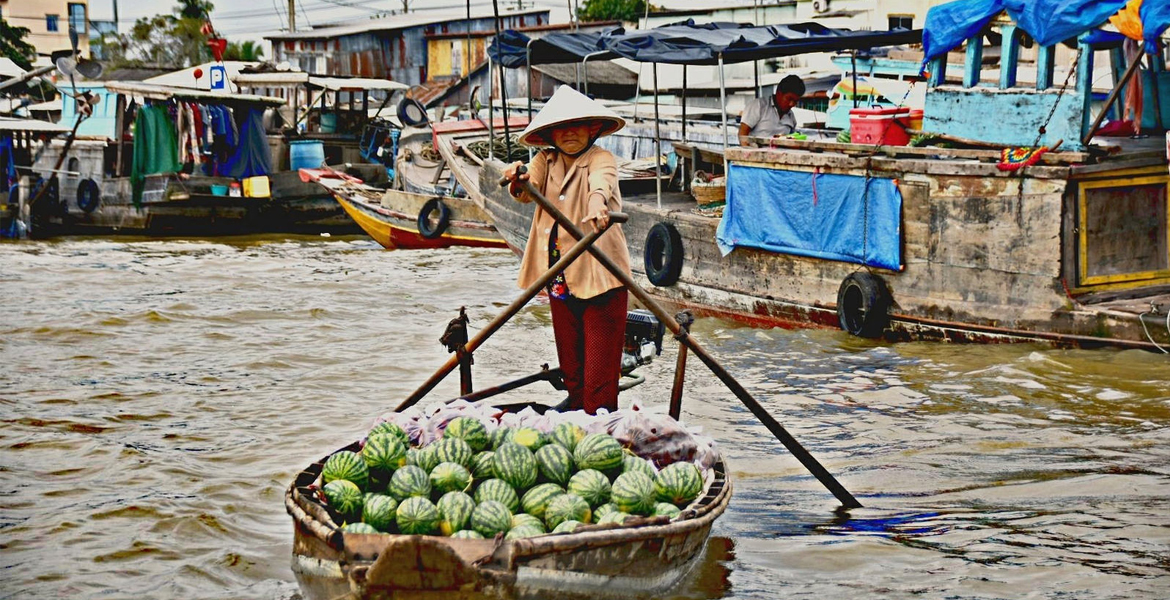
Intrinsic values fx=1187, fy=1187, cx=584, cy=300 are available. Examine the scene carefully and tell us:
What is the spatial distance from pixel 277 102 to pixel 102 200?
3366mm

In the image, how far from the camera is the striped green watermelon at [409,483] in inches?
153

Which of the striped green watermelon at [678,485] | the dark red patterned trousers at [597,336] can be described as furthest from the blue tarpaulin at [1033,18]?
the striped green watermelon at [678,485]

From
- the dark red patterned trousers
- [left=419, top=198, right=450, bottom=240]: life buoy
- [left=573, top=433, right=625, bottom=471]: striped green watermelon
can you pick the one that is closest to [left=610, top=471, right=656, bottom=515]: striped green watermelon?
[left=573, top=433, right=625, bottom=471]: striped green watermelon

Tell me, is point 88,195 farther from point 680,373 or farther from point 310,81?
point 680,373

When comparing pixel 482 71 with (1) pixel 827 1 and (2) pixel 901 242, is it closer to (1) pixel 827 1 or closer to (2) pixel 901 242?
(1) pixel 827 1

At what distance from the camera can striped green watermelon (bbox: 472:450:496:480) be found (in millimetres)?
4109

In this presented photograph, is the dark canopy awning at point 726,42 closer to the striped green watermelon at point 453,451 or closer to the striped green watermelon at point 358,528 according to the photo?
the striped green watermelon at point 453,451

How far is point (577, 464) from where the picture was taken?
4188 millimetres

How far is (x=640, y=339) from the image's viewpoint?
6070 mm

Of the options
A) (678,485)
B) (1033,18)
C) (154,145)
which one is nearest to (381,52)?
(154,145)

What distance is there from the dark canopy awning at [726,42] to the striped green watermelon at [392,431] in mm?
6165

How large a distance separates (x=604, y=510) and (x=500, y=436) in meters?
0.59

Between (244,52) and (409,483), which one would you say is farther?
(244,52)

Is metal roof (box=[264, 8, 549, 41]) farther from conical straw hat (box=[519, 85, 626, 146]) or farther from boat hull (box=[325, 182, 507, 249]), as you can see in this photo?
conical straw hat (box=[519, 85, 626, 146])
